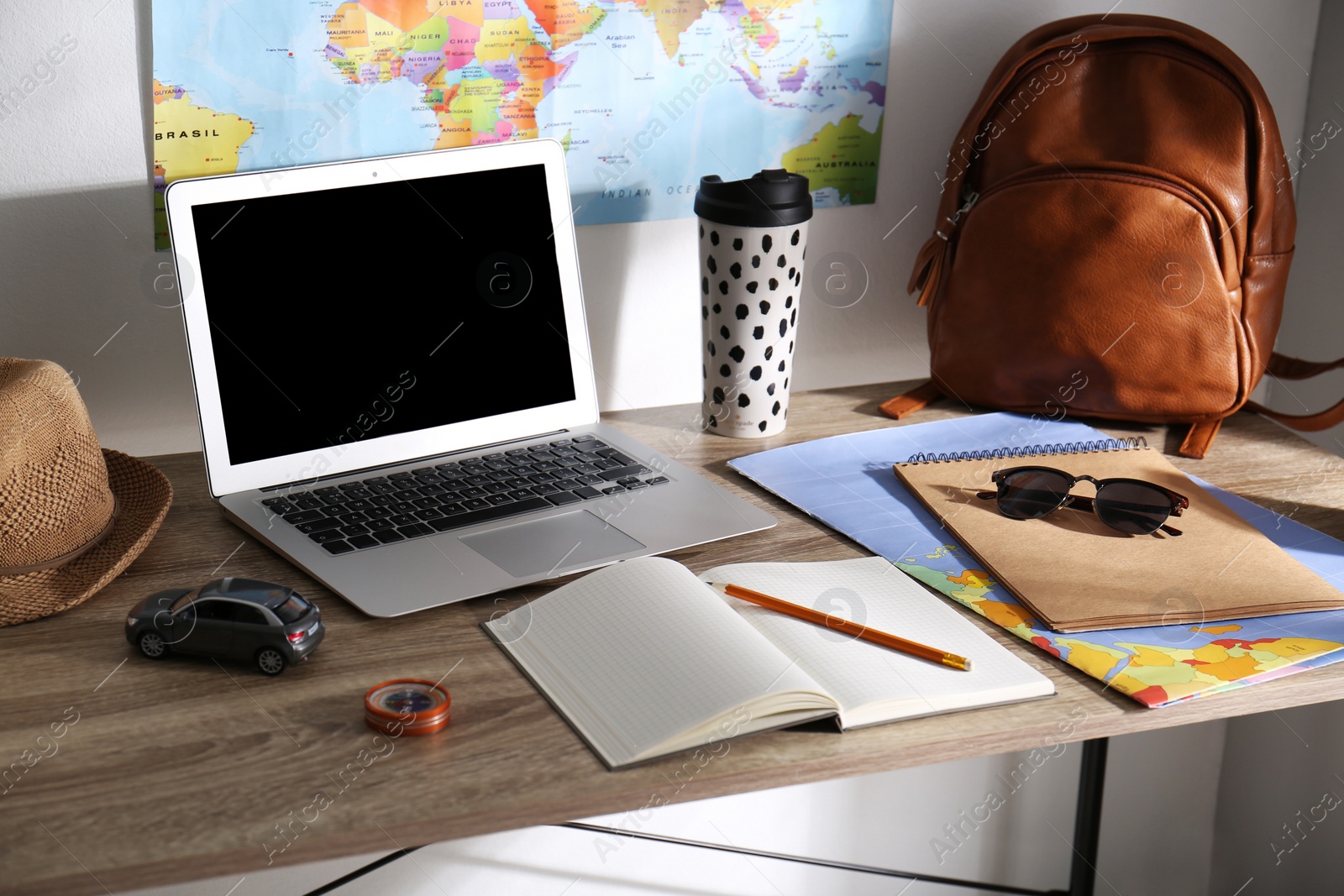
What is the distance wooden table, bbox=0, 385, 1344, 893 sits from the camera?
51 cm

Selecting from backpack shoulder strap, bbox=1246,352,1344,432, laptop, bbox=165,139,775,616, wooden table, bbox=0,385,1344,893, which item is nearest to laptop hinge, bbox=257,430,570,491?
laptop, bbox=165,139,775,616

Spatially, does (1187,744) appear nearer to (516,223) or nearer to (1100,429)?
(1100,429)

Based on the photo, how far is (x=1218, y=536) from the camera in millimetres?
821

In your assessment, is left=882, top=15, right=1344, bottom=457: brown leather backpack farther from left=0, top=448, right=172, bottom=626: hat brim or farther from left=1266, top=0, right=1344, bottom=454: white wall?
left=0, top=448, right=172, bottom=626: hat brim

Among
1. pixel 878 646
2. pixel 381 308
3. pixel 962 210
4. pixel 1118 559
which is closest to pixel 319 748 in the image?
pixel 878 646

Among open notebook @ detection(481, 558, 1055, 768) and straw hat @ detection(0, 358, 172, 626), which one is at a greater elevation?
straw hat @ detection(0, 358, 172, 626)

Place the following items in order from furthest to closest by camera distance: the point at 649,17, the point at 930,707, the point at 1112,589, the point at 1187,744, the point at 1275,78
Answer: the point at 1187,744 → the point at 1275,78 → the point at 649,17 → the point at 1112,589 → the point at 930,707

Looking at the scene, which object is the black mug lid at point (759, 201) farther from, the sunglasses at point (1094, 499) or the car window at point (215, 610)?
the car window at point (215, 610)

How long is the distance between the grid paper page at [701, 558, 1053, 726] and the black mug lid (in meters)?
0.34

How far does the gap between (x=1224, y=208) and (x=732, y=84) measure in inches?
18.6

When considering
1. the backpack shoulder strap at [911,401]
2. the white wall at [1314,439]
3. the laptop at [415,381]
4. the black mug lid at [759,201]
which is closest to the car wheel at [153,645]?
the laptop at [415,381]

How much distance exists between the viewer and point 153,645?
65 centimetres

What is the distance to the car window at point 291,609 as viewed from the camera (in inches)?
25.2

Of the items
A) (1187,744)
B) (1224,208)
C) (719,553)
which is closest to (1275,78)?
(1224,208)
